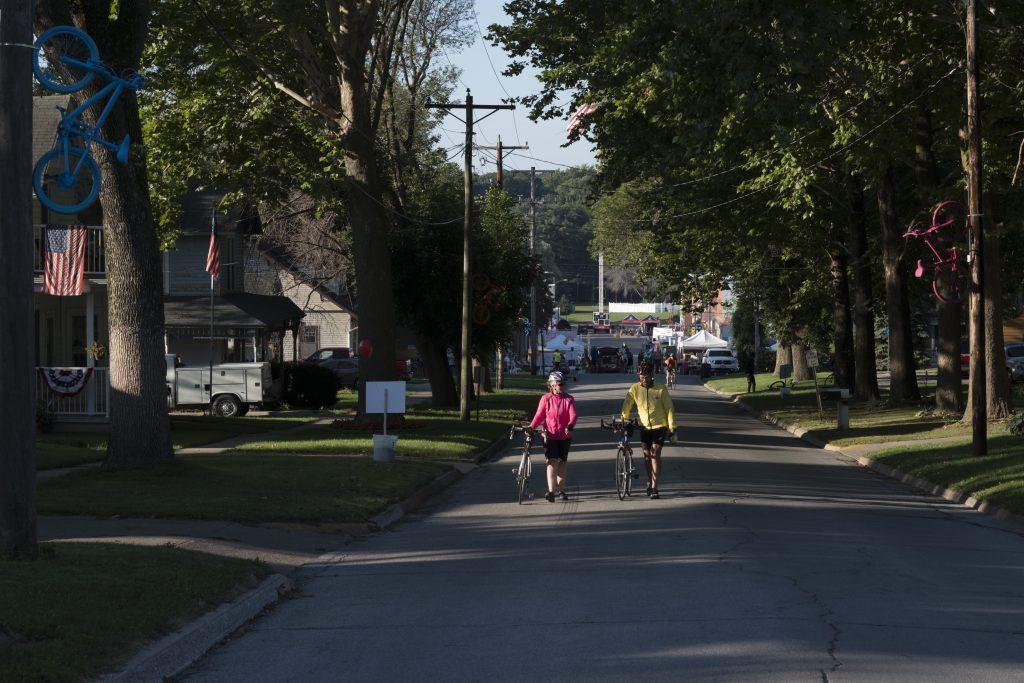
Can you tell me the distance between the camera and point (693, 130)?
81.3 ft

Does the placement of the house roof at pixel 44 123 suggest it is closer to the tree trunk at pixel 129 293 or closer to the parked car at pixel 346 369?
the tree trunk at pixel 129 293

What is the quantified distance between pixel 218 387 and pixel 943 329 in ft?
64.2

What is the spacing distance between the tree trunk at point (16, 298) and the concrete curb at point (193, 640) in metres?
1.91

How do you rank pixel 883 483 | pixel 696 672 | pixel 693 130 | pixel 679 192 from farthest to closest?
pixel 679 192 → pixel 693 130 → pixel 883 483 → pixel 696 672

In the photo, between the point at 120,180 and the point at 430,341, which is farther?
the point at 430,341

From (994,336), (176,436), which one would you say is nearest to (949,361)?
(994,336)

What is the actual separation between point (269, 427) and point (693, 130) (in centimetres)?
1389

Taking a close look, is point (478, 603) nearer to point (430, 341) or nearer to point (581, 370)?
point (430, 341)

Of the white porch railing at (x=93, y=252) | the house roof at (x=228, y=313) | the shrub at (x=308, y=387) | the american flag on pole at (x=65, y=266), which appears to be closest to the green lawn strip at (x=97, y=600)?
the american flag on pole at (x=65, y=266)

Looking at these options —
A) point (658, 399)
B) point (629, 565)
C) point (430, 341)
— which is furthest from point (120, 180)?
point (430, 341)

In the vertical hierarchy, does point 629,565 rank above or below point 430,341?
below

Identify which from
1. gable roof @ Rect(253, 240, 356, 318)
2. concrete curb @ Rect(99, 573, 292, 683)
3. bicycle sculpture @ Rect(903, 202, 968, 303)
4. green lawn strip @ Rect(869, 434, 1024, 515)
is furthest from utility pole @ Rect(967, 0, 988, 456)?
gable roof @ Rect(253, 240, 356, 318)

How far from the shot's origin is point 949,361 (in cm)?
3275

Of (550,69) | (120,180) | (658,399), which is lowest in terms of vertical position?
(658,399)
